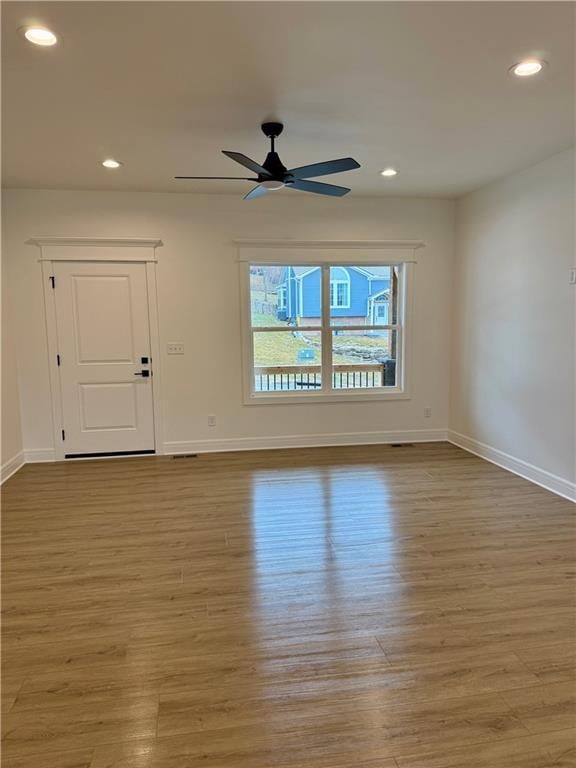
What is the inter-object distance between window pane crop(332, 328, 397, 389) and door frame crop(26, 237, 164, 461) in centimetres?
206

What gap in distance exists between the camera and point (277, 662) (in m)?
1.99

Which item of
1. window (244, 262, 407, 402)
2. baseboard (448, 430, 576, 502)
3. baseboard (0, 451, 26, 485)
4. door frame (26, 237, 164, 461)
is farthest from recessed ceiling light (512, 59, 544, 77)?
baseboard (0, 451, 26, 485)

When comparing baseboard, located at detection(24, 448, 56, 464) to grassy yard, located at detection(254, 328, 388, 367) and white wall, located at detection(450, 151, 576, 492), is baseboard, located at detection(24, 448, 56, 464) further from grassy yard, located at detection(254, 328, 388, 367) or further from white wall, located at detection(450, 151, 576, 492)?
white wall, located at detection(450, 151, 576, 492)

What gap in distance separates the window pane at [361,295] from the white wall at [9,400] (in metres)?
3.43

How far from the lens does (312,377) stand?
552 cm

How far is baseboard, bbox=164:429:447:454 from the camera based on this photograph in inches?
207

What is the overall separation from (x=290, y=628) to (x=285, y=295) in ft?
12.6

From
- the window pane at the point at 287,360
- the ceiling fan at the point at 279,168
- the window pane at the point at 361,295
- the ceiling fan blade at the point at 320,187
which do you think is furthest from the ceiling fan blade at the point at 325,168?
the window pane at the point at 287,360

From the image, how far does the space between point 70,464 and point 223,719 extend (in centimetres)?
384

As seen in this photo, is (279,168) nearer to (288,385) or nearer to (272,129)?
(272,129)

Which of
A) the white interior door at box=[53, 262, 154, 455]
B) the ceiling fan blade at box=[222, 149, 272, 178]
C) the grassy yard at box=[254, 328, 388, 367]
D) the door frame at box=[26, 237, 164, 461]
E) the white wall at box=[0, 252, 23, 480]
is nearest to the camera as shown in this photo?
the ceiling fan blade at box=[222, 149, 272, 178]

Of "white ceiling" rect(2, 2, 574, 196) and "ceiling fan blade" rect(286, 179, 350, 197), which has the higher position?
"white ceiling" rect(2, 2, 574, 196)

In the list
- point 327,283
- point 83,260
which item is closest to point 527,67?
point 327,283

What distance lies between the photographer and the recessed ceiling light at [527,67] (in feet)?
8.08
